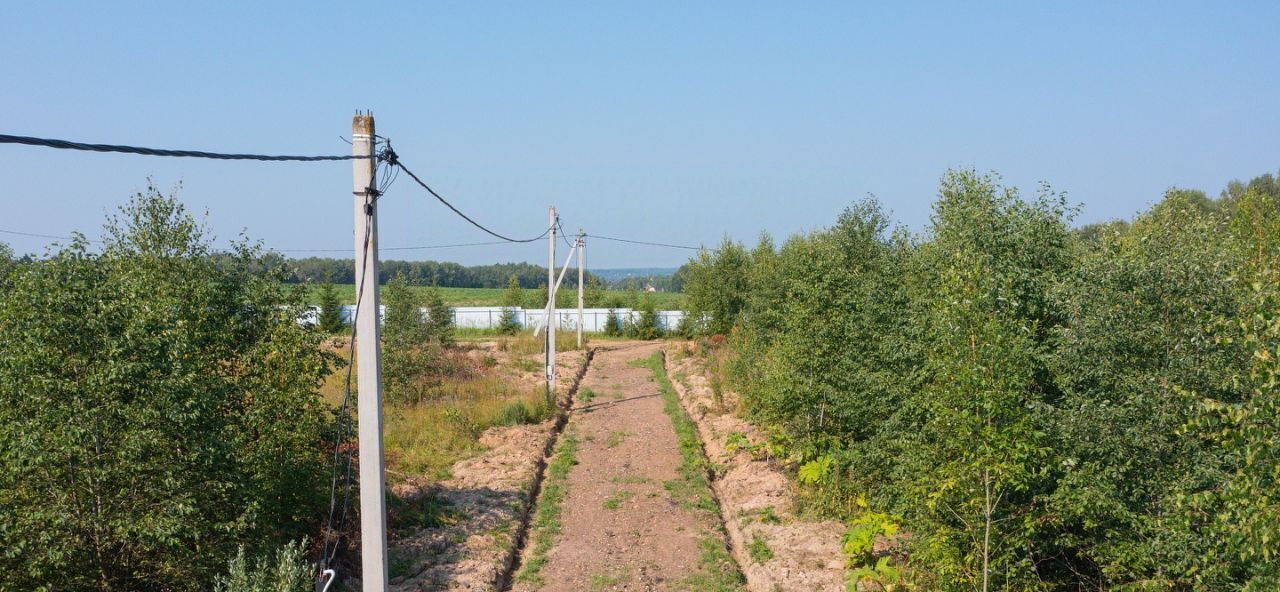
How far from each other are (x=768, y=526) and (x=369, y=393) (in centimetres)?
785

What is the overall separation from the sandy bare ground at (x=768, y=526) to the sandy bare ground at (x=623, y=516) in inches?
26.7

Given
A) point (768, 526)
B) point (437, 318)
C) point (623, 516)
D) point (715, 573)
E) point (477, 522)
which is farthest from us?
point (437, 318)

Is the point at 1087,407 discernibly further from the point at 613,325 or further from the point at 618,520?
the point at 613,325

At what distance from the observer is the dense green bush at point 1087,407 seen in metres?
6.03

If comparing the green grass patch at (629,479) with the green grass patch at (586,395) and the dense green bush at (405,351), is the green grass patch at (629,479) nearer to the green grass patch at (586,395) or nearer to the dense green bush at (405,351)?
the dense green bush at (405,351)

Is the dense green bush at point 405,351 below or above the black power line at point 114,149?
below

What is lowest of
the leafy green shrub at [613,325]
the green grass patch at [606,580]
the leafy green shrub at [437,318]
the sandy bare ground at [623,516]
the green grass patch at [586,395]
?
the green grass patch at [606,580]

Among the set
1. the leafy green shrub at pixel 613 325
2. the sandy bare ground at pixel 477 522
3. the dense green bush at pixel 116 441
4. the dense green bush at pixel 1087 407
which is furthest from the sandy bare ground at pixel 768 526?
the leafy green shrub at pixel 613 325

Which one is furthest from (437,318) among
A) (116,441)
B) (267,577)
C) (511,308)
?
(116,441)

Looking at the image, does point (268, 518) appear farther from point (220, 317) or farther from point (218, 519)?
point (220, 317)

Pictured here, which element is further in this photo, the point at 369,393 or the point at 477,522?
the point at 477,522

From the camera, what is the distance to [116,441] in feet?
25.3

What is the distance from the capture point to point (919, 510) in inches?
355

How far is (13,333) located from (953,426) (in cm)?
862
